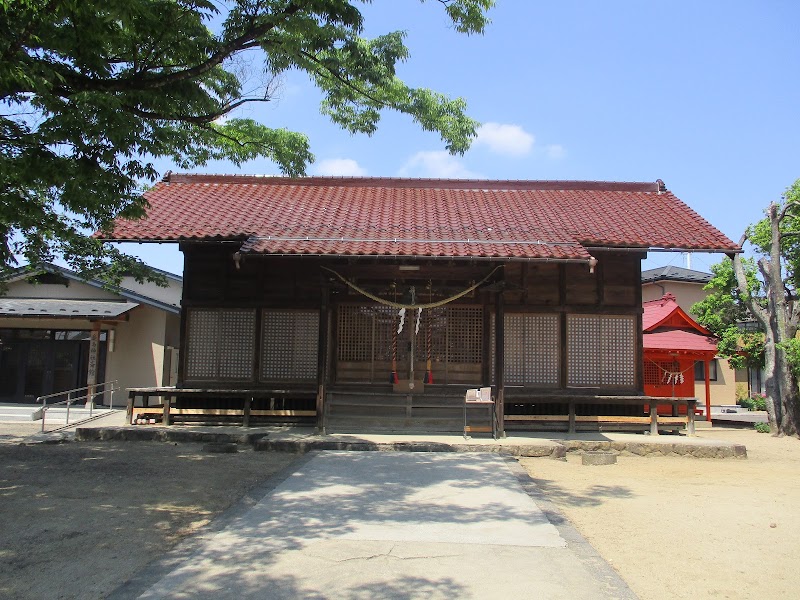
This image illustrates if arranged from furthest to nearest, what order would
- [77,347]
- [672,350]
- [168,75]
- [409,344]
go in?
[77,347], [672,350], [409,344], [168,75]

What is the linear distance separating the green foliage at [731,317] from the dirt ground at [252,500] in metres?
7.41

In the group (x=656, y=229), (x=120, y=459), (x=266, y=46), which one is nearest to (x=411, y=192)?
(x=656, y=229)

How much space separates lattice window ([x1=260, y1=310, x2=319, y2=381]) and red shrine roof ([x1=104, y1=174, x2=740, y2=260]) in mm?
1859

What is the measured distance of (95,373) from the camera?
19.5m

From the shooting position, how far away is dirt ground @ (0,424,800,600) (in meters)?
4.64

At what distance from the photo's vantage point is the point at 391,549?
201 inches

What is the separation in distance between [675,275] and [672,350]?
12.4 metres

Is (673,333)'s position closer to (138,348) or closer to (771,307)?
(771,307)

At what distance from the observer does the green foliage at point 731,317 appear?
699 inches

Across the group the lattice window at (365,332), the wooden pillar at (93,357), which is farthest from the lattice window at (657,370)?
the wooden pillar at (93,357)

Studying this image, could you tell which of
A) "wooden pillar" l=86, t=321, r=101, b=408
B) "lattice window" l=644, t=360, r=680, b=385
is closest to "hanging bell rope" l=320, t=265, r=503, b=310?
"lattice window" l=644, t=360, r=680, b=385

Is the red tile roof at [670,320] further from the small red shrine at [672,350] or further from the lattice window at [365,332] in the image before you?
the lattice window at [365,332]

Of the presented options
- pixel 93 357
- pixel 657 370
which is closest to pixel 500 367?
pixel 657 370

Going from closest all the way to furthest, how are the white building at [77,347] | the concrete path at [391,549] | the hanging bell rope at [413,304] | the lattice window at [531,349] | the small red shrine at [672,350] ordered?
the concrete path at [391,549] → the hanging bell rope at [413,304] → the lattice window at [531,349] → the small red shrine at [672,350] → the white building at [77,347]
